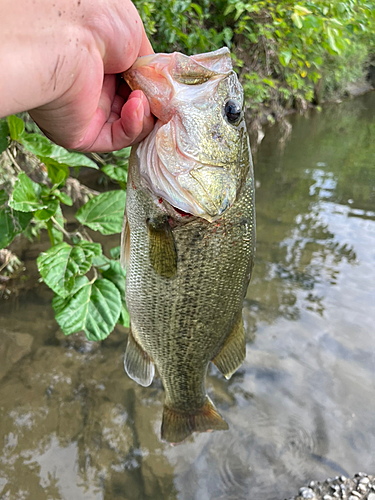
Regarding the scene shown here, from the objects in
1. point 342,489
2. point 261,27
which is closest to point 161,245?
point 342,489

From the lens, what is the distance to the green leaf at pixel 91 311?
2.01m

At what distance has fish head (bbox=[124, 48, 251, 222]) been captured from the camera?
115 centimetres

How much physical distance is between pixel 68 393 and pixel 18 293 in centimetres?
137

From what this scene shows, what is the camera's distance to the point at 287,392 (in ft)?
10.0

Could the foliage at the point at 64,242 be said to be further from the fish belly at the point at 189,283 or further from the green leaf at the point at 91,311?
the fish belly at the point at 189,283

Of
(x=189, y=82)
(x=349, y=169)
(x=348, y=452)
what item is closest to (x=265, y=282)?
(x=348, y=452)

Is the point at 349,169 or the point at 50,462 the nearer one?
the point at 50,462

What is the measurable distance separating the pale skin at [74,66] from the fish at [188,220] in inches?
3.7

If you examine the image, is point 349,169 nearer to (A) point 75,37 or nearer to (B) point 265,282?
(B) point 265,282

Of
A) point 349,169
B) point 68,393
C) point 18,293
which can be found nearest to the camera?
point 68,393

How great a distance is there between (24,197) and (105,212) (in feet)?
1.54

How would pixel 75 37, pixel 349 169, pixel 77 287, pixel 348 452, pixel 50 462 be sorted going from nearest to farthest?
pixel 75 37 → pixel 77 287 → pixel 50 462 → pixel 348 452 → pixel 349 169

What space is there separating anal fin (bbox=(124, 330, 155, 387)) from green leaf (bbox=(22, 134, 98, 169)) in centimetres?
105

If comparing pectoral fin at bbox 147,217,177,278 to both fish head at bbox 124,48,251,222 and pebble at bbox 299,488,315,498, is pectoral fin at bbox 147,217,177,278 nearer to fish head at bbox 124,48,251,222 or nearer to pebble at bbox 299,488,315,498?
fish head at bbox 124,48,251,222
